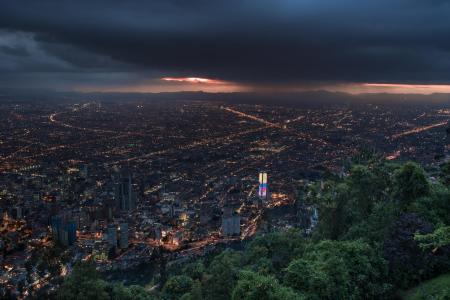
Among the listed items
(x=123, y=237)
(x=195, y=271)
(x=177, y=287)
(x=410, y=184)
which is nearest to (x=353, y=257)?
(x=410, y=184)

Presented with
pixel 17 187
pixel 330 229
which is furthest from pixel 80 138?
pixel 330 229

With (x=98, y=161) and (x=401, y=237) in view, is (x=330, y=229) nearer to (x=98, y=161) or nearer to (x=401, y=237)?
(x=401, y=237)

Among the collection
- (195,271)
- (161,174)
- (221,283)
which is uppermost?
(221,283)

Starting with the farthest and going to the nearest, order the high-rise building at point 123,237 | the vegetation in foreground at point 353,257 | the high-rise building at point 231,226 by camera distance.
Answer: the high-rise building at point 231,226, the high-rise building at point 123,237, the vegetation in foreground at point 353,257

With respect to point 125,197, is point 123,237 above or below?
below

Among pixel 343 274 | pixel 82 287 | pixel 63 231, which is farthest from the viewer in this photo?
pixel 63 231

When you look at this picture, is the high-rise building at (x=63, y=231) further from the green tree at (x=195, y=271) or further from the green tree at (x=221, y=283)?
the green tree at (x=221, y=283)

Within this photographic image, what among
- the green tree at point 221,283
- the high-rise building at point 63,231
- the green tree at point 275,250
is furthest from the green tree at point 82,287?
the high-rise building at point 63,231

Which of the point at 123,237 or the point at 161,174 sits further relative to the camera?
the point at 161,174

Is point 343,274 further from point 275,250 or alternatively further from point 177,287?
point 177,287

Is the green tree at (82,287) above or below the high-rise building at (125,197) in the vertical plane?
above
